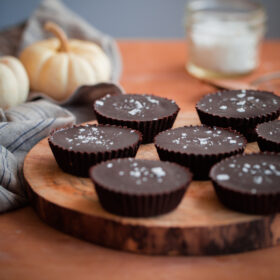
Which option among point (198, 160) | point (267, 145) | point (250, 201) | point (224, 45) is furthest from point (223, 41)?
point (250, 201)

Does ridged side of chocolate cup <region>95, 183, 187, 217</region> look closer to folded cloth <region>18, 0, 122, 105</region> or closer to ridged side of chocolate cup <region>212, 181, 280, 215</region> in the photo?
ridged side of chocolate cup <region>212, 181, 280, 215</region>

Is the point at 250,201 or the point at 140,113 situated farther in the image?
the point at 140,113

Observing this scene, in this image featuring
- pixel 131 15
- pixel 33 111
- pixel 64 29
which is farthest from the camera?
pixel 131 15

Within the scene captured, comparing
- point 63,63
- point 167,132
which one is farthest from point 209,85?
point 167,132

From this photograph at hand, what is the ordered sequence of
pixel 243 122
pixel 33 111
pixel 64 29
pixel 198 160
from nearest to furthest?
pixel 198 160
pixel 243 122
pixel 33 111
pixel 64 29

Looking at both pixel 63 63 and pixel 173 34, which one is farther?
pixel 173 34

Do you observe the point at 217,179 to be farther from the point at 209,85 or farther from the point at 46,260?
the point at 209,85

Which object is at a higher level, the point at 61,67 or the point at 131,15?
the point at 61,67

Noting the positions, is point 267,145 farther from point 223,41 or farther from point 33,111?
point 223,41
